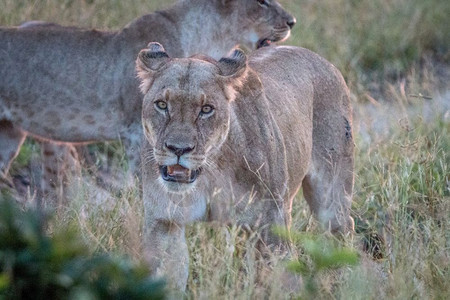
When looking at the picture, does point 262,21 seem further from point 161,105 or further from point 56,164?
point 161,105

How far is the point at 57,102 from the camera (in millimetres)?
6891

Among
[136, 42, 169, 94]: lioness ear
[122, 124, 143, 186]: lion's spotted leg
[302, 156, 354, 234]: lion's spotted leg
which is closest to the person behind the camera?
[136, 42, 169, 94]: lioness ear

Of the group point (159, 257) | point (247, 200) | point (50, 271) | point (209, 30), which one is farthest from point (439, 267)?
point (209, 30)

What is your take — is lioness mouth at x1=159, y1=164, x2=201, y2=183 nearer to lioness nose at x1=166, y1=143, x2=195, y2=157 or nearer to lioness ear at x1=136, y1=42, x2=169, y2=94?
lioness nose at x1=166, y1=143, x2=195, y2=157

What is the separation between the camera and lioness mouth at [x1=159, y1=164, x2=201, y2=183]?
13.9 ft

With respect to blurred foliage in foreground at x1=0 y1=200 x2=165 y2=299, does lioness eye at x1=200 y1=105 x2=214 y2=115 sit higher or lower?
lower

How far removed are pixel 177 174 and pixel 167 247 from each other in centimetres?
39

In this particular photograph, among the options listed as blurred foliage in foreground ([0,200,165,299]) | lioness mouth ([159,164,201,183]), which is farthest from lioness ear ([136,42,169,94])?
blurred foliage in foreground ([0,200,165,299])

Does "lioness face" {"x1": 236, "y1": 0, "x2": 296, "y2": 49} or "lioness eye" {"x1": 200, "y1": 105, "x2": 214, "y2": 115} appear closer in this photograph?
"lioness eye" {"x1": 200, "y1": 105, "x2": 214, "y2": 115}

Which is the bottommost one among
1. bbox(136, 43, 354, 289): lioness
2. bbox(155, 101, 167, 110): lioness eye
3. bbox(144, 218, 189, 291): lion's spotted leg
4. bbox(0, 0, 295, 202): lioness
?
bbox(0, 0, 295, 202): lioness

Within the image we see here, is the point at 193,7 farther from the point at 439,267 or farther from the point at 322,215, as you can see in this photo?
the point at 439,267

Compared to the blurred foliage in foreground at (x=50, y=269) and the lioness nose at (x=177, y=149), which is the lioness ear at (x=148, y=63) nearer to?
the lioness nose at (x=177, y=149)

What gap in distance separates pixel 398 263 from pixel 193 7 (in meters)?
3.37

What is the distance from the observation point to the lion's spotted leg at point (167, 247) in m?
4.42
